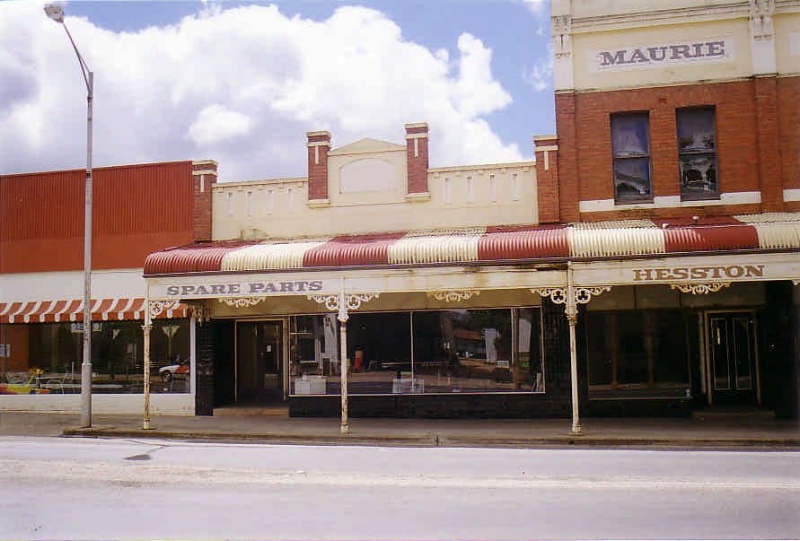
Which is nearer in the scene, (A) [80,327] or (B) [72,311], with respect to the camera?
(B) [72,311]

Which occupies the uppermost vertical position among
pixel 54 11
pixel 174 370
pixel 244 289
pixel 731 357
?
pixel 54 11

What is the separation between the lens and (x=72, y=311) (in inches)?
742

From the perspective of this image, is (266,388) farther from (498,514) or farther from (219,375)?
(498,514)

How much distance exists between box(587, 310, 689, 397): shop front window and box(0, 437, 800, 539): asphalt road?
4.22 metres

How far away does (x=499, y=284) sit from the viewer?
14.5 m

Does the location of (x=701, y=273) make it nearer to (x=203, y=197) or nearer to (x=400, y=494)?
(x=400, y=494)

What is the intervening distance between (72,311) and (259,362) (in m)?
4.72

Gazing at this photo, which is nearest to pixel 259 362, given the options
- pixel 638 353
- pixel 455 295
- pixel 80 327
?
pixel 80 327

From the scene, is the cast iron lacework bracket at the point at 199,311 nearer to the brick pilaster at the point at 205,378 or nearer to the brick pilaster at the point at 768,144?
the brick pilaster at the point at 205,378

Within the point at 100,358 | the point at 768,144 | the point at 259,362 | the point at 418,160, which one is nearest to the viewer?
the point at 768,144


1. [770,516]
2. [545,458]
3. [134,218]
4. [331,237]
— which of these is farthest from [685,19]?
→ [134,218]

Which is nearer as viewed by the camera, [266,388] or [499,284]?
[499,284]

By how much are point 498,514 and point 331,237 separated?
1063 cm

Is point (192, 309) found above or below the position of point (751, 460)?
above
